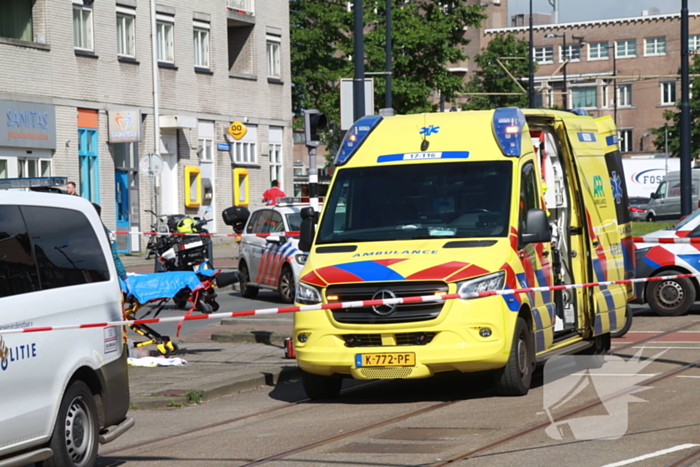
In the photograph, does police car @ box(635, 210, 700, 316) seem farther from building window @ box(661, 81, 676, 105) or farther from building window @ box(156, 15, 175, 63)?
building window @ box(661, 81, 676, 105)

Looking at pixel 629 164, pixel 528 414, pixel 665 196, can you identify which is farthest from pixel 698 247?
pixel 629 164

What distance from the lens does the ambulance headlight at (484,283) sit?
10375 millimetres

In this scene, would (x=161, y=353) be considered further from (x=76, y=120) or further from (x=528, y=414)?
(x=76, y=120)

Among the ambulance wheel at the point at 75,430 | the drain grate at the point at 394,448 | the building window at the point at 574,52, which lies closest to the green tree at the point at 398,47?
the drain grate at the point at 394,448

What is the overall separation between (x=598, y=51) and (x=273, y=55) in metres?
59.9

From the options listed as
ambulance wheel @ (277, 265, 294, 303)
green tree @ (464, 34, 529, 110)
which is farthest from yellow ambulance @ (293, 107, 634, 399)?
green tree @ (464, 34, 529, 110)

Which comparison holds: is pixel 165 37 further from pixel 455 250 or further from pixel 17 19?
pixel 455 250

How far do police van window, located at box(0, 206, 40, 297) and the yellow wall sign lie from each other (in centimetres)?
3395

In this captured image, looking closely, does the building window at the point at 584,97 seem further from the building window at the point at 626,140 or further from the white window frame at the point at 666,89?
the white window frame at the point at 666,89

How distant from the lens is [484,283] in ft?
34.2

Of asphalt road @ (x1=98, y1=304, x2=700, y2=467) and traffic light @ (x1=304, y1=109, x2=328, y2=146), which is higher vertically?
traffic light @ (x1=304, y1=109, x2=328, y2=146)

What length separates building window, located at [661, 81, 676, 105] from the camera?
95.6 meters

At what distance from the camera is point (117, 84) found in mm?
35844

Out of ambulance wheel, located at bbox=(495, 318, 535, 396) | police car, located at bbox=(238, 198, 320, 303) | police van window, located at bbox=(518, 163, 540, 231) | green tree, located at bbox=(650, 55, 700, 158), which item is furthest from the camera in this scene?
green tree, located at bbox=(650, 55, 700, 158)
